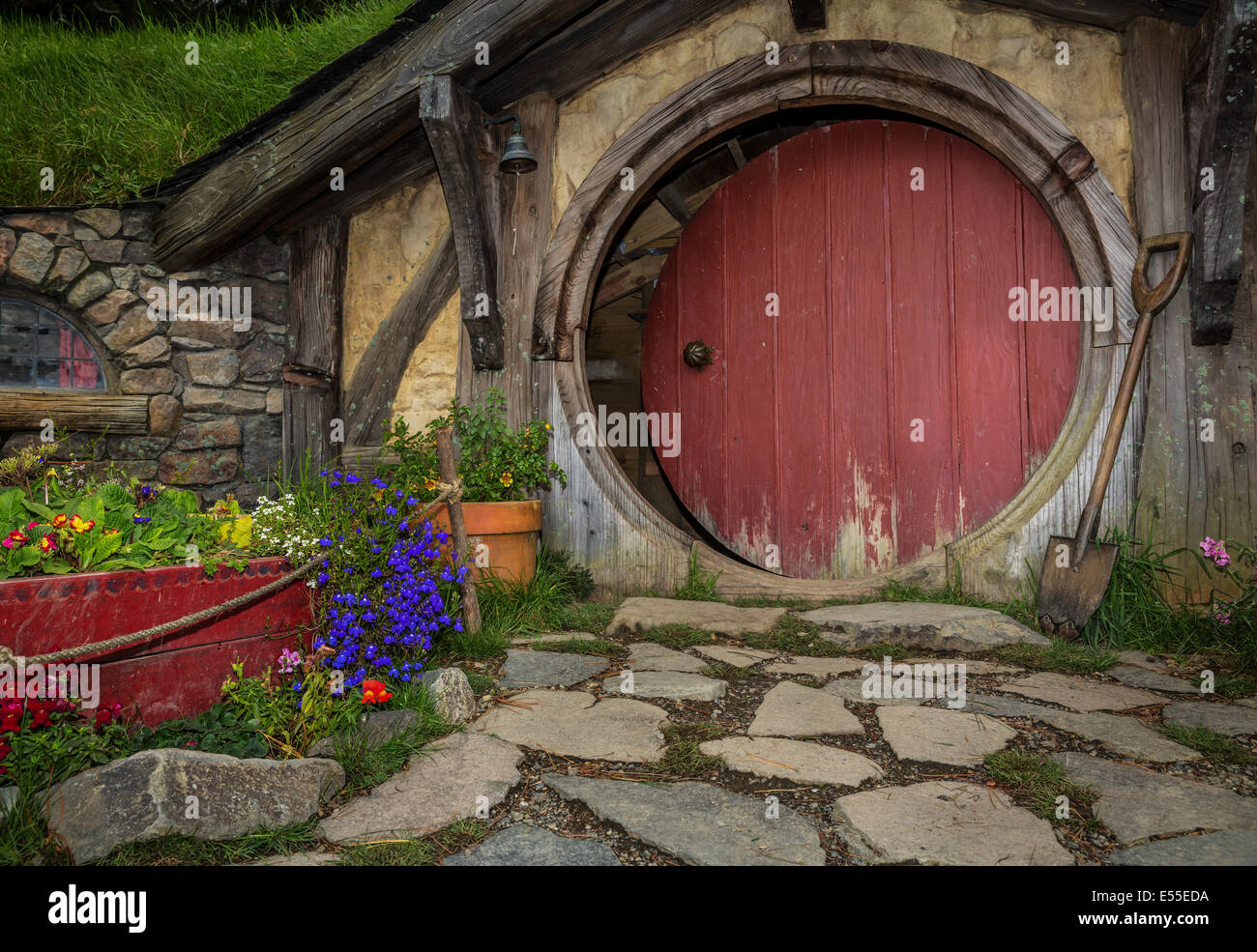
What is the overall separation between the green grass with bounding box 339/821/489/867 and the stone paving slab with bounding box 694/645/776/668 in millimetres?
1342

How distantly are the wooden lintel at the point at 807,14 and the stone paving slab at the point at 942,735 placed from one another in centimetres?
301

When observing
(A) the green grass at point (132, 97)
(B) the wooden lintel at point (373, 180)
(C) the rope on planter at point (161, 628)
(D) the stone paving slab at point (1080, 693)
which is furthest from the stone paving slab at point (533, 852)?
(A) the green grass at point (132, 97)

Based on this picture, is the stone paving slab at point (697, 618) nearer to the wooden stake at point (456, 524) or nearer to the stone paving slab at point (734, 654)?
the stone paving slab at point (734, 654)

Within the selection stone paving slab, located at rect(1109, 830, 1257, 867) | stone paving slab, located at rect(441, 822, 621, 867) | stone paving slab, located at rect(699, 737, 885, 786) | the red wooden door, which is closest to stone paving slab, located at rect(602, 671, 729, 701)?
stone paving slab, located at rect(699, 737, 885, 786)

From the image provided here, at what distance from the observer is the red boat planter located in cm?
196

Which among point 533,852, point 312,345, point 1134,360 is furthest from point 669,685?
point 312,345

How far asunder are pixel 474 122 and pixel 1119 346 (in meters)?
3.01

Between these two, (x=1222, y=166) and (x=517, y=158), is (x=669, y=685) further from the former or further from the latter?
(x=1222, y=166)

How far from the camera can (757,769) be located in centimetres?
192

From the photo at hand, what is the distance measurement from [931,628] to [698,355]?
2.08m

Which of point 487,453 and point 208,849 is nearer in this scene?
point 208,849

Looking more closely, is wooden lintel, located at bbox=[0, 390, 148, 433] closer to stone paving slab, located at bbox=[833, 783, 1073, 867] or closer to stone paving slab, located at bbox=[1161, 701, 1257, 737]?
stone paving slab, located at bbox=[833, 783, 1073, 867]

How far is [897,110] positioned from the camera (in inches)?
142

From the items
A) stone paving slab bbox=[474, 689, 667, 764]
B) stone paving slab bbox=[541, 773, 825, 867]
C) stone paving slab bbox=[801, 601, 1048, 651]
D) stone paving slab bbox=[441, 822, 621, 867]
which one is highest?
stone paving slab bbox=[801, 601, 1048, 651]
